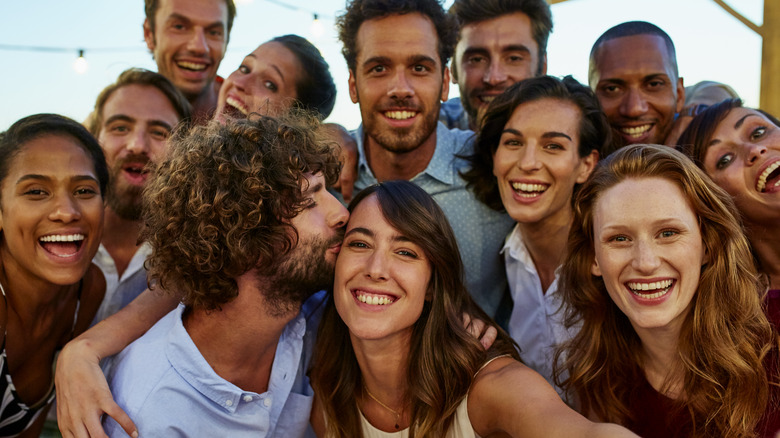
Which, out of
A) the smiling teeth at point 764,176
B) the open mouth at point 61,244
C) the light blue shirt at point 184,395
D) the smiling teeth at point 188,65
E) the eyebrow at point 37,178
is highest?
the smiling teeth at point 188,65

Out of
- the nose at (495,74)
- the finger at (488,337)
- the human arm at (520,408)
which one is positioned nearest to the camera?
the human arm at (520,408)

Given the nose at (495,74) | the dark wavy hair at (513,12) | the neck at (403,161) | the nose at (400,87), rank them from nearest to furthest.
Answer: the nose at (400,87) < the neck at (403,161) < the nose at (495,74) < the dark wavy hair at (513,12)

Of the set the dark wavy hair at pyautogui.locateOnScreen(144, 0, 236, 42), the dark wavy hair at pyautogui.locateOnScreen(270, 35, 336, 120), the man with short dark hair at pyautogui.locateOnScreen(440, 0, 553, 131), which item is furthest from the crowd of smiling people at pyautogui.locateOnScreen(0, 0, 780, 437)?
the dark wavy hair at pyautogui.locateOnScreen(144, 0, 236, 42)

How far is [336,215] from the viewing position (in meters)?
3.12

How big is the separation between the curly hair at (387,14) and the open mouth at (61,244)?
208cm

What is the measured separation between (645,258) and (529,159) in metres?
1.15

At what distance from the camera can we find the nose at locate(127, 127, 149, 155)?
427 centimetres

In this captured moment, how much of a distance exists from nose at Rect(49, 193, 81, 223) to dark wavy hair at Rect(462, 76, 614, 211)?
2.32 m

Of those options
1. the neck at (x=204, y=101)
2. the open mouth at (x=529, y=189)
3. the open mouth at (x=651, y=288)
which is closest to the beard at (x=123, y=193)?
the neck at (x=204, y=101)

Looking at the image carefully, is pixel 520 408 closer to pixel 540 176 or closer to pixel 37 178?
pixel 540 176

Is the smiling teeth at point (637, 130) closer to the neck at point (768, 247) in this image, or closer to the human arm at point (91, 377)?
the neck at point (768, 247)

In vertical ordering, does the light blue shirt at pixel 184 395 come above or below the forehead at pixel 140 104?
below

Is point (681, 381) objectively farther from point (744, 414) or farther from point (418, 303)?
point (418, 303)

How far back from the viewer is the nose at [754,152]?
126 inches
